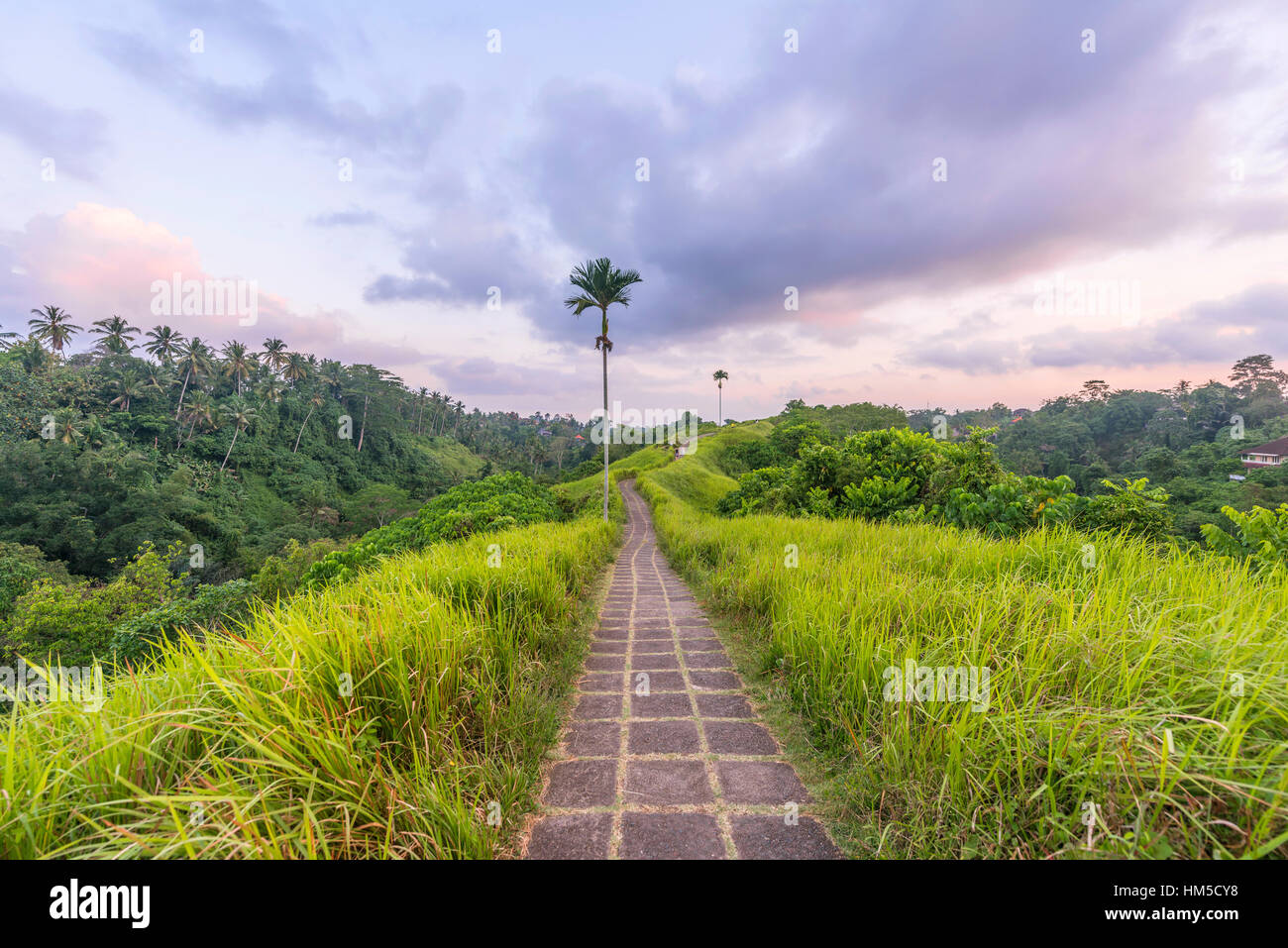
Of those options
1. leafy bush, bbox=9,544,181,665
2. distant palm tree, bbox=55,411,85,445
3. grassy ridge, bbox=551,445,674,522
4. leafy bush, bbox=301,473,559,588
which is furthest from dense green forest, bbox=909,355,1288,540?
distant palm tree, bbox=55,411,85,445

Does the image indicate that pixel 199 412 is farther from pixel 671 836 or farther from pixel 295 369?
pixel 671 836

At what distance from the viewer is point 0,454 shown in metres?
30.0

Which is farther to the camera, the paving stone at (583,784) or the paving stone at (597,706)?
the paving stone at (597,706)

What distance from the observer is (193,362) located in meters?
49.2

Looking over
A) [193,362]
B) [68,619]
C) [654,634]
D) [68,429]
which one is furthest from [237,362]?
[654,634]

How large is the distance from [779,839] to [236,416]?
205 feet

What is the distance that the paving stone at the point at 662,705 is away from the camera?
9.79 feet

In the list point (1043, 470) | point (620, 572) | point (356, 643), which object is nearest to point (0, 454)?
point (620, 572)

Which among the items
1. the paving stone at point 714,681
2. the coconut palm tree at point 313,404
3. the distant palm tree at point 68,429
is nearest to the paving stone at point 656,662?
the paving stone at point 714,681

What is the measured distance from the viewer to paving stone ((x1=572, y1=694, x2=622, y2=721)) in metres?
3.00

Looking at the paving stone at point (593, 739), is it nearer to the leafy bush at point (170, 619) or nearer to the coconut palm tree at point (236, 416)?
the leafy bush at point (170, 619)

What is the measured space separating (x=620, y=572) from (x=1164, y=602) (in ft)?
23.1

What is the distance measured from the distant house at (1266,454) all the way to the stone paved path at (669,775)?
58741mm
